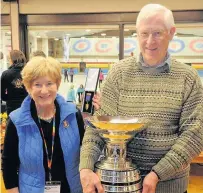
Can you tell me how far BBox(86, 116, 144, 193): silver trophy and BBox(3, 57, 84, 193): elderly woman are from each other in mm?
388

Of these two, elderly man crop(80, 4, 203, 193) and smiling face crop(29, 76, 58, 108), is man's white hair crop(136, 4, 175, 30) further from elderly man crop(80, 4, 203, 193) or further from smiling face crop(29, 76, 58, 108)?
smiling face crop(29, 76, 58, 108)

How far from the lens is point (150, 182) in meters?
1.23

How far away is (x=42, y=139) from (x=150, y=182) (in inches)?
24.3

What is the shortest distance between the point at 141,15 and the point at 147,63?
0.64 feet

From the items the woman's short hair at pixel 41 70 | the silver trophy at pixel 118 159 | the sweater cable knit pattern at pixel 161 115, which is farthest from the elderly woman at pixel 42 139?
the silver trophy at pixel 118 159

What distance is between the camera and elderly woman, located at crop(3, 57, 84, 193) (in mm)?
1614

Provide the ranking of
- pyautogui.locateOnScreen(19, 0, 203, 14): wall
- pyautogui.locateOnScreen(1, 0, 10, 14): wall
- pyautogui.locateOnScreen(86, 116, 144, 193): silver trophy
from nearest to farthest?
1. pyautogui.locateOnScreen(86, 116, 144, 193): silver trophy
2. pyautogui.locateOnScreen(19, 0, 203, 14): wall
3. pyautogui.locateOnScreen(1, 0, 10, 14): wall


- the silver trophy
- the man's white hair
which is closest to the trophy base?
the silver trophy

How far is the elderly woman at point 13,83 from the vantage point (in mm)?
4102

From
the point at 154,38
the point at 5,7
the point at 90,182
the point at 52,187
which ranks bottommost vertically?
the point at 52,187

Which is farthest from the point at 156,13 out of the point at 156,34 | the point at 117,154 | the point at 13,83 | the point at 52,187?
the point at 13,83

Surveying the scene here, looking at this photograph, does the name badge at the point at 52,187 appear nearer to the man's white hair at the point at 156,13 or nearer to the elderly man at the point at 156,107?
the elderly man at the point at 156,107

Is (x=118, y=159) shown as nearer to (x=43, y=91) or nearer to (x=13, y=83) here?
(x=43, y=91)

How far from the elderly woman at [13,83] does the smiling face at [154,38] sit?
3013 millimetres
